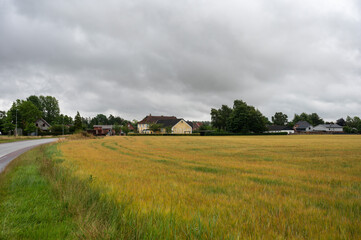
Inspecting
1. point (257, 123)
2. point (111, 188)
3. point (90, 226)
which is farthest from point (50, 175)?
point (257, 123)

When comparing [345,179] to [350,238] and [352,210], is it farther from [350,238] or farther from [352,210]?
[350,238]

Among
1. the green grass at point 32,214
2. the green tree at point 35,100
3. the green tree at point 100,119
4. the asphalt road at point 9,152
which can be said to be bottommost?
the asphalt road at point 9,152

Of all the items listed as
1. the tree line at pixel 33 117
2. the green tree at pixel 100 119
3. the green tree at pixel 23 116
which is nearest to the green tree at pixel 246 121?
the tree line at pixel 33 117

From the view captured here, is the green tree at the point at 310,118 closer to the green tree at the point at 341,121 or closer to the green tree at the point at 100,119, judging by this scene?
the green tree at the point at 341,121

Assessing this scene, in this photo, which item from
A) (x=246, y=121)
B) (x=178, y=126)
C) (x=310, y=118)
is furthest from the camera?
(x=310, y=118)

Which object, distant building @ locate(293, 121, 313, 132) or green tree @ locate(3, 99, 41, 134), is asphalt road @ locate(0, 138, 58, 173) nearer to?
green tree @ locate(3, 99, 41, 134)

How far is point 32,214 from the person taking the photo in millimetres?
4422

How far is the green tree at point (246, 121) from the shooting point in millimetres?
93500

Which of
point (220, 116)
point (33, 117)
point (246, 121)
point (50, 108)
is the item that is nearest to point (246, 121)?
point (246, 121)

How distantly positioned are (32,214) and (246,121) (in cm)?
9535

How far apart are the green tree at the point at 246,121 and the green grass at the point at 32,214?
92764 millimetres

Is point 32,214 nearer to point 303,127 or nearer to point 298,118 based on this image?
point 303,127

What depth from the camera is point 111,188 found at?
17.9 ft

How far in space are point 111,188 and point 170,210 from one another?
87.3 inches
